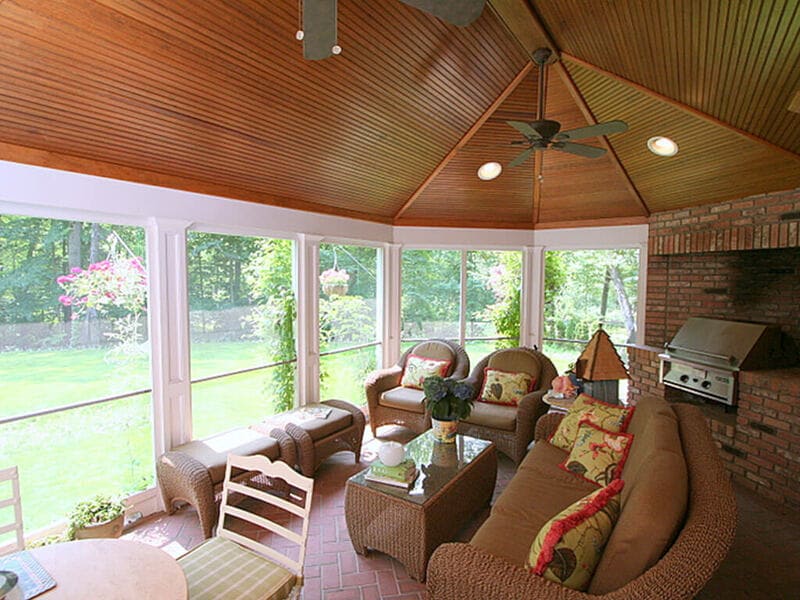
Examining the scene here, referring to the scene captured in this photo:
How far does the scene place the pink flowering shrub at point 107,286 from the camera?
9.70ft

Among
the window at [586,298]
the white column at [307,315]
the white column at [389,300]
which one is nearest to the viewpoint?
the white column at [307,315]

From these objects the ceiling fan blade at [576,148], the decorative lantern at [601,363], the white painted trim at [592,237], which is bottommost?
the decorative lantern at [601,363]

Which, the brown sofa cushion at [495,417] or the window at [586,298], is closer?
the brown sofa cushion at [495,417]

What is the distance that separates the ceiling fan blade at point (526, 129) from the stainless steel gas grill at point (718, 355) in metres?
2.73

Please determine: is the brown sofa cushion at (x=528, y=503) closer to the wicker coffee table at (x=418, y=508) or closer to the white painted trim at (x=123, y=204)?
the wicker coffee table at (x=418, y=508)

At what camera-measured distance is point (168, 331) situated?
11.2ft

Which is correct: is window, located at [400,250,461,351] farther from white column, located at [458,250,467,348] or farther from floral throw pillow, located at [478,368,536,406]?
floral throw pillow, located at [478,368,536,406]

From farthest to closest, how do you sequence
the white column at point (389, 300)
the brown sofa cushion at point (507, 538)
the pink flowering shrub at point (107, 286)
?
the white column at point (389, 300) < the pink flowering shrub at point (107, 286) < the brown sofa cushion at point (507, 538)

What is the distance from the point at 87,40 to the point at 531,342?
5437 mm

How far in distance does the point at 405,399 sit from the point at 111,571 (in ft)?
10.2

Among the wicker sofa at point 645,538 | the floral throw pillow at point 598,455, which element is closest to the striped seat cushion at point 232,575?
the wicker sofa at point 645,538

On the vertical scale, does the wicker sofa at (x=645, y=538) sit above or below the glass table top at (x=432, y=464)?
above

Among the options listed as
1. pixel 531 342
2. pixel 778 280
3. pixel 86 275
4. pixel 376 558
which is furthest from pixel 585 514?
pixel 531 342

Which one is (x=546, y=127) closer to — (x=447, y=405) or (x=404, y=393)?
(x=447, y=405)
